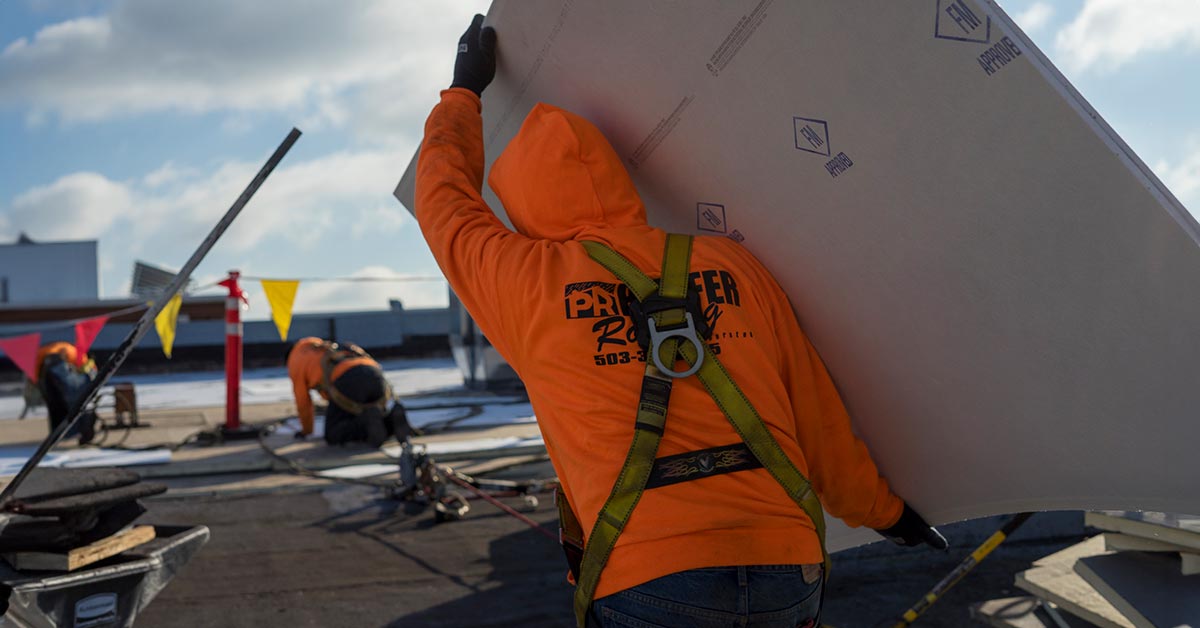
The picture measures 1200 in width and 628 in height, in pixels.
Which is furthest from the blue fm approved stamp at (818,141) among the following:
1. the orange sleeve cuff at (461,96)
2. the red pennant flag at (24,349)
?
the red pennant flag at (24,349)

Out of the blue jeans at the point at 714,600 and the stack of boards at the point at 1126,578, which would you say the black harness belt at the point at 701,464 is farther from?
the stack of boards at the point at 1126,578

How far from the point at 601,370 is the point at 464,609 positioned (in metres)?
3.15

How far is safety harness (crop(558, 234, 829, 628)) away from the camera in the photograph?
1691 mm

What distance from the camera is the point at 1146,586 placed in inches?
128

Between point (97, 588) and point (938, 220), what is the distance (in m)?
2.55

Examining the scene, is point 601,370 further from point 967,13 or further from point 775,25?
point 967,13

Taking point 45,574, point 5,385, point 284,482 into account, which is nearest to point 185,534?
point 45,574

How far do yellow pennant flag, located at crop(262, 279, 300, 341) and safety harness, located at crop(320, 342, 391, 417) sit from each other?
252cm

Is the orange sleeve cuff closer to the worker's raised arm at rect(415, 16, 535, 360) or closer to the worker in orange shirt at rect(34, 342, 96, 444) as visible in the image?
the worker's raised arm at rect(415, 16, 535, 360)

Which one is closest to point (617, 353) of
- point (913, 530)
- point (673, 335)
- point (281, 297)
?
point (673, 335)

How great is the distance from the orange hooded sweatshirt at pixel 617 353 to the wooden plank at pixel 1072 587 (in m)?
1.72

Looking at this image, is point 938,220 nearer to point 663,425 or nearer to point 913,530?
point 663,425

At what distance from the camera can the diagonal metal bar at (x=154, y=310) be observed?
2553 mm

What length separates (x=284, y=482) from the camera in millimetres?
7402
